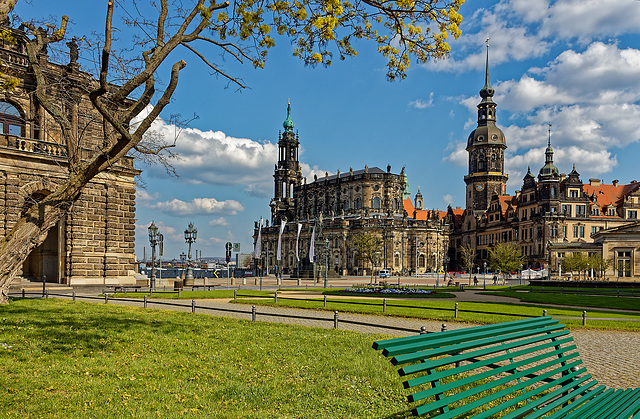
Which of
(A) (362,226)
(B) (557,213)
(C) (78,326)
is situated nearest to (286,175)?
(A) (362,226)

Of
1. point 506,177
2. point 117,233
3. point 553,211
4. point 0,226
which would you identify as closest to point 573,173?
point 553,211

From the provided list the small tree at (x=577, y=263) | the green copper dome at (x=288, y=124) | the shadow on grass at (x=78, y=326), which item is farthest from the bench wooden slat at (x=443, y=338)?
the green copper dome at (x=288, y=124)

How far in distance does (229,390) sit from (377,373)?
9.28 ft

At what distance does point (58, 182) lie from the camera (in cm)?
3175

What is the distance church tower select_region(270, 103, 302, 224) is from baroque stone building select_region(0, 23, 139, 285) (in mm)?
98958

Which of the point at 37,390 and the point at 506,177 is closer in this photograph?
the point at 37,390

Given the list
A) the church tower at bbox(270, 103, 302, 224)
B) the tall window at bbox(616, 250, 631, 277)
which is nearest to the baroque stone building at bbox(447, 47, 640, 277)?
the tall window at bbox(616, 250, 631, 277)

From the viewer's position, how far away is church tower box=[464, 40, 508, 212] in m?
111

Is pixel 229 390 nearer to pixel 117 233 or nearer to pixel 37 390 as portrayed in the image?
pixel 37 390

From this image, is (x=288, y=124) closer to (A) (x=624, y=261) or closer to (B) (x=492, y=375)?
(A) (x=624, y=261)

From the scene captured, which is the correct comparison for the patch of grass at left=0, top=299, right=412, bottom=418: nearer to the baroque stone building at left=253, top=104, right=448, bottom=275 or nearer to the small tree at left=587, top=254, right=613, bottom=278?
the small tree at left=587, top=254, right=613, bottom=278

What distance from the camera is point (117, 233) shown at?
1394 inches

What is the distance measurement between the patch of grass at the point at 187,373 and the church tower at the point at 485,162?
105m

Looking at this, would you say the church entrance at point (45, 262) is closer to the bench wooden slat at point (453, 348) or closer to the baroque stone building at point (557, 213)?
the bench wooden slat at point (453, 348)
